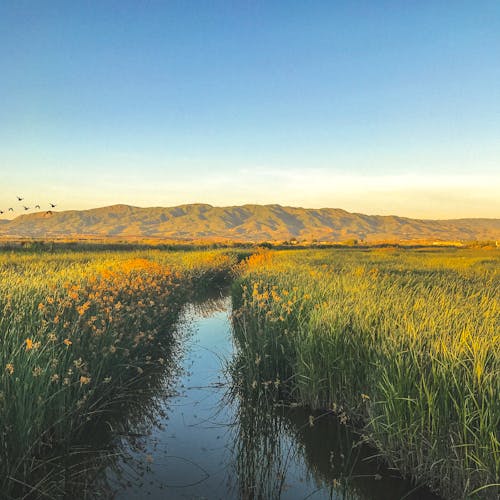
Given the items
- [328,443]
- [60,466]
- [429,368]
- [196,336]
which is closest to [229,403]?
[328,443]

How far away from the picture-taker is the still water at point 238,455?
4.87 m

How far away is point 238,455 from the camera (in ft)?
18.6

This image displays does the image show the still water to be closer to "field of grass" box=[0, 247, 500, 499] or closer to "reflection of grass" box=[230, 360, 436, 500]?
"reflection of grass" box=[230, 360, 436, 500]

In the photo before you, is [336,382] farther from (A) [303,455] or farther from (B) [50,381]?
(B) [50,381]

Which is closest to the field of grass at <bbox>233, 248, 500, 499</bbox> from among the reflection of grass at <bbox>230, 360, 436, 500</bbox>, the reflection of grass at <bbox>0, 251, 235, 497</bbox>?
the reflection of grass at <bbox>230, 360, 436, 500</bbox>

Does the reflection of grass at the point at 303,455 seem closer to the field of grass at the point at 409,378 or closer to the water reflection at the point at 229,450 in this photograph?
the water reflection at the point at 229,450

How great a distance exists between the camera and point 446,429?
4617 millimetres

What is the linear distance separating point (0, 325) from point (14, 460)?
107 inches

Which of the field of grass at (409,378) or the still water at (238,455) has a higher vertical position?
the field of grass at (409,378)

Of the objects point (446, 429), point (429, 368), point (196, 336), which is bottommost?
point (196, 336)

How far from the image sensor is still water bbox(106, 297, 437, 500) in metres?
4.87

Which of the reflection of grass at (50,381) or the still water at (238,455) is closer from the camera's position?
the reflection of grass at (50,381)

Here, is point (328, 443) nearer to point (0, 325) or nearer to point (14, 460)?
point (14, 460)

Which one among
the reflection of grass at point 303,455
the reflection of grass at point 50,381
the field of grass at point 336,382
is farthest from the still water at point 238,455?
the reflection of grass at point 50,381
